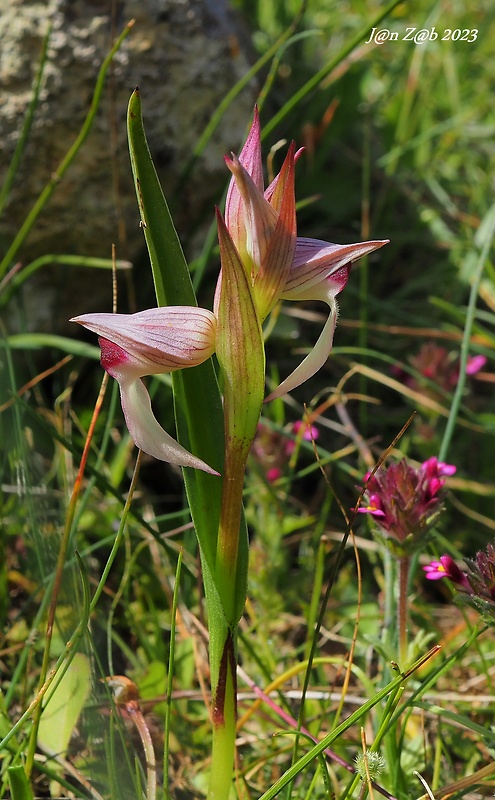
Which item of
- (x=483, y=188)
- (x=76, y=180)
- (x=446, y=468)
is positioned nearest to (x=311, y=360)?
(x=446, y=468)

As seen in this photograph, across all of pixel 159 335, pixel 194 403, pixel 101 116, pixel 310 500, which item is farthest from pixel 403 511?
pixel 101 116

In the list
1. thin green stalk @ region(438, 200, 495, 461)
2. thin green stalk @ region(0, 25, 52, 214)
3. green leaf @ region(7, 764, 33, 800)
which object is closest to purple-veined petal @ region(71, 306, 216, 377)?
green leaf @ region(7, 764, 33, 800)

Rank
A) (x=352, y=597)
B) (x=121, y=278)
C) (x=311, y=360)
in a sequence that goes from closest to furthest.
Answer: (x=311, y=360)
(x=352, y=597)
(x=121, y=278)

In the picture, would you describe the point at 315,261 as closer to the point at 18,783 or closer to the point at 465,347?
the point at 18,783

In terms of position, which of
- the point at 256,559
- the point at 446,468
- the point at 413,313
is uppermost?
the point at 446,468

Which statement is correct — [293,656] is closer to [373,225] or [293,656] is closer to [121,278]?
[121,278]

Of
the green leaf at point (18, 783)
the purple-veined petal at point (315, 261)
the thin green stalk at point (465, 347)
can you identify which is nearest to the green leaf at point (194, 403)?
the purple-veined petal at point (315, 261)

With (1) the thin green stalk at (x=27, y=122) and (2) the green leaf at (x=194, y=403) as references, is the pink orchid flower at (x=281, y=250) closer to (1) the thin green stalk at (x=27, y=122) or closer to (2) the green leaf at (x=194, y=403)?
(2) the green leaf at (x=194, y=403)
